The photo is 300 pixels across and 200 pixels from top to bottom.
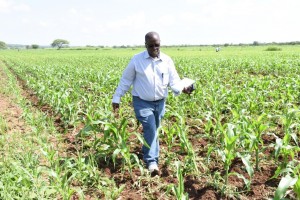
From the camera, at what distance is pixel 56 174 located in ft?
9.52

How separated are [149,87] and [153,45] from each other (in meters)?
0.48

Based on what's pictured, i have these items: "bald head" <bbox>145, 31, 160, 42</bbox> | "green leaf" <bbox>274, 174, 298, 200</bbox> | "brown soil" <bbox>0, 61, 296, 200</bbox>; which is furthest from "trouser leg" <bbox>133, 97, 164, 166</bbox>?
"green leaf" <bbox>274, 174, 298, 200</bbox>

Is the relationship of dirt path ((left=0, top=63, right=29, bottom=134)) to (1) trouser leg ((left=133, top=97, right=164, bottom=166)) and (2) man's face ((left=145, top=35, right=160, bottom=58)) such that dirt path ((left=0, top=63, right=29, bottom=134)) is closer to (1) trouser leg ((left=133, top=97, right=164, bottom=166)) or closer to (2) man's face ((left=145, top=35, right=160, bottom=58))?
(1) trouser leg ((left=133, top=97, right=164, bottom=166))

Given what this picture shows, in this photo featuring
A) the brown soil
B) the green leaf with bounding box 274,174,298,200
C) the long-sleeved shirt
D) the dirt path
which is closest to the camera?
the green leaf with bounding box 274,174,298,200

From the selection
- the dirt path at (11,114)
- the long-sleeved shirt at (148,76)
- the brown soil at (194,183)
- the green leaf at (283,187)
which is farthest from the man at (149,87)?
the dirt path at (11,114)

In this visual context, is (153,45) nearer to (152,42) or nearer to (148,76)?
(152,42)

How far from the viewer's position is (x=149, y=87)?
3.44 meters

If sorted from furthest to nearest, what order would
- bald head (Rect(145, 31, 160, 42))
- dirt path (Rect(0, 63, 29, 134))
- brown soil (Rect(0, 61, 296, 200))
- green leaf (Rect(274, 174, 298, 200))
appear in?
1. dirt path (Rect(0, 63, 29, 134))
2. bald head (Rect(145, 31, 160, 42))
3. brown soil (Rect(0, 61, 296, 200))
4. green leaf (Rect(274, 174, 298, 200))

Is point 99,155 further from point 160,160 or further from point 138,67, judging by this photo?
point 138,67

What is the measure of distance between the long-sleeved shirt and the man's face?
0.07 metres

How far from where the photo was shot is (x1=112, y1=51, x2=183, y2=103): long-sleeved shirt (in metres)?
3.43

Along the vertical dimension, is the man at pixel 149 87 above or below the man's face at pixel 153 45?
below

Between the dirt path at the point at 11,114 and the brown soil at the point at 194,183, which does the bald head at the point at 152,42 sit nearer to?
the brown soil at the point at 194,183

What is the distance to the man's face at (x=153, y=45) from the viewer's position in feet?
10.7
